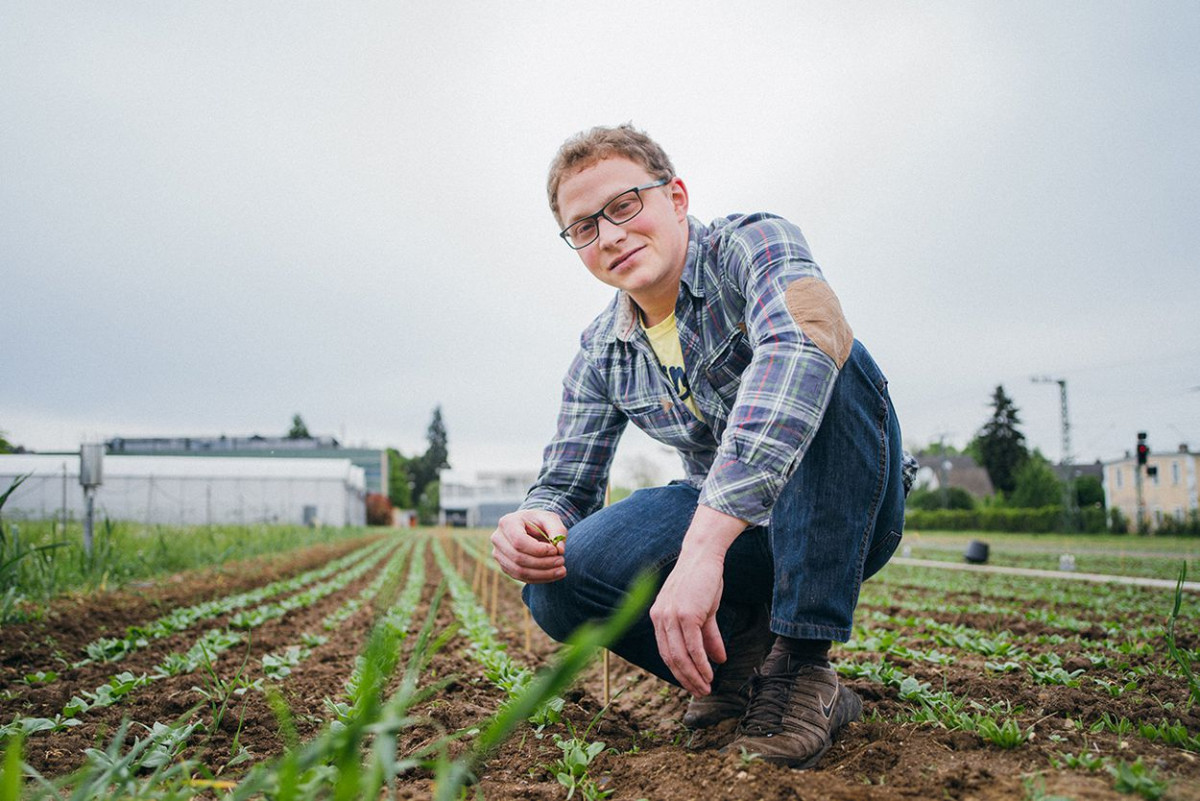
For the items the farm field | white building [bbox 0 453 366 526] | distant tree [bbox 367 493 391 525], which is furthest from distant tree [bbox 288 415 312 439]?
the farm field

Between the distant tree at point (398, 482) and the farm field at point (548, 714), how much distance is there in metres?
56.8

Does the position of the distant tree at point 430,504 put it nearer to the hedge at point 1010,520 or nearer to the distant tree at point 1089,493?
the hedge at point 1010,520

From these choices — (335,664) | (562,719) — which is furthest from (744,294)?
(335,664)

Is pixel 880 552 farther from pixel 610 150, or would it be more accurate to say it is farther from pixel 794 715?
pixel 610 150

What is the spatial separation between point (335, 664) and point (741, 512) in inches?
85.9

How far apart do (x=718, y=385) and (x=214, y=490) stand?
2816cm

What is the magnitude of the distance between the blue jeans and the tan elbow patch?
0.41ft

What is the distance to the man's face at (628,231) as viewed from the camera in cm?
198

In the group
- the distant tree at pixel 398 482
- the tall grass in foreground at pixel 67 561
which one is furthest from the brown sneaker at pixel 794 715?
the distant tree at pixel 398 482

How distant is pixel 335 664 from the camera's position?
299 centimetres

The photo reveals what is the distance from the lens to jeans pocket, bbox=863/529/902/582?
6.42 ft

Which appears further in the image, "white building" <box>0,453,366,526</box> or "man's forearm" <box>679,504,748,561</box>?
"white building" <box>0,453,366,526</box>

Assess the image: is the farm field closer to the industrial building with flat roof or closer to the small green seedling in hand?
the small green seedling in hand

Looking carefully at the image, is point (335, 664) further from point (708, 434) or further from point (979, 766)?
point (979, 766)
